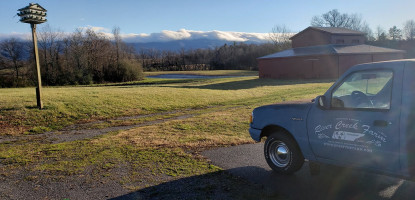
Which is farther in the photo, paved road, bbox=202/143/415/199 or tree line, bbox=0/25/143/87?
tree line, bbox=0/25/143/87

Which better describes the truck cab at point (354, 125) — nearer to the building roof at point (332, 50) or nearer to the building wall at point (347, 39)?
the building roof at point (332, 50)

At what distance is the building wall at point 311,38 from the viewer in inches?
1792

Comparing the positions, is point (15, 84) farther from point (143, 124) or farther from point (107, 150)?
point (107, 150)

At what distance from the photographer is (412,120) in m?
3.89

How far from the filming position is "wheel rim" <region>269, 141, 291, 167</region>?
5.61 metres

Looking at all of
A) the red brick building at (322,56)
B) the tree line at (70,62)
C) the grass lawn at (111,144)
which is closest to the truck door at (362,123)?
the grass lawn at (111,144)

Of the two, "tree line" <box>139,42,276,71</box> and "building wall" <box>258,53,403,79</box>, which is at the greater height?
"tree line" <box>139,42,276,71</box>

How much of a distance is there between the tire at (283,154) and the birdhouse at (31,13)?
12.1 m

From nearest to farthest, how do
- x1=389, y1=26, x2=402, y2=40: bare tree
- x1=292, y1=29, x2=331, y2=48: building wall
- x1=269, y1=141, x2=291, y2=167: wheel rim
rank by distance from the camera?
x1=269, y1=141, x2=291, y2=167: wheel rim
x1=292, y1=29, x2=331, y2=48: building wall
x1=389, y1=26, x2=402, y2=40: bare tree

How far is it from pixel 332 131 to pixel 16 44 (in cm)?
8845

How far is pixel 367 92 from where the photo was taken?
17.5ft

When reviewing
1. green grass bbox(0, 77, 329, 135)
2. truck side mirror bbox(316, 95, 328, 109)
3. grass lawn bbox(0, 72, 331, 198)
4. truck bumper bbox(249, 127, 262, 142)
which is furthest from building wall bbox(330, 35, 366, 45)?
truck side mirror bbox(316, 95, 328, 109)

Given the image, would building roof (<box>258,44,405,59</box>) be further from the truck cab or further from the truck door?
the truck door

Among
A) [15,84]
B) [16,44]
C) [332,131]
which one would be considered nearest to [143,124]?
[332,131]
